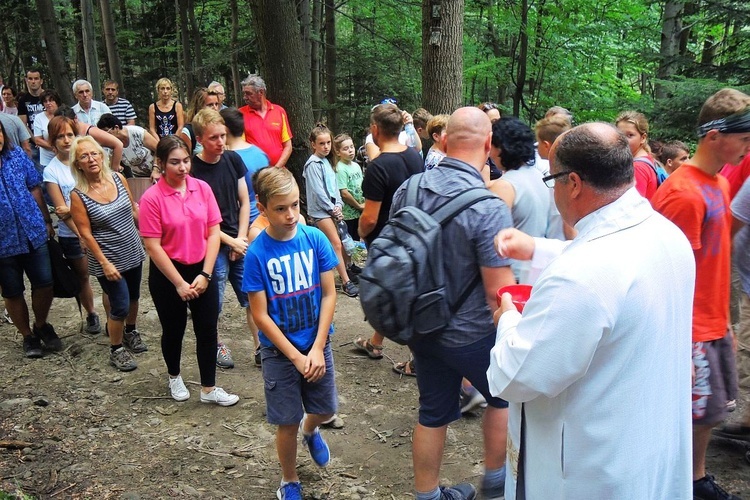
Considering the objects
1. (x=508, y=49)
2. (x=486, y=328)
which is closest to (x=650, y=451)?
(x=486, y=328)

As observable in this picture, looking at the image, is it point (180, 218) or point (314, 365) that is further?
point (180, 218)

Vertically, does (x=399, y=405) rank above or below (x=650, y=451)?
below

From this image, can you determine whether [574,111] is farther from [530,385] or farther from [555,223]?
[530,385]

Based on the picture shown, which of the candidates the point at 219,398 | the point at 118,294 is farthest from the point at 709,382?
the point at 118,294

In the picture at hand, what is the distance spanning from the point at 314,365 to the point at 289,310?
32 centimetres

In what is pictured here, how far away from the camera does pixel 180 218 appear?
3.97m

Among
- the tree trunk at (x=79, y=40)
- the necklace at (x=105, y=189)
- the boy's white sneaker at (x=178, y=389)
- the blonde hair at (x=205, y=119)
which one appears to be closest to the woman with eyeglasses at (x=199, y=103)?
the necklace at (x=105, y=189)

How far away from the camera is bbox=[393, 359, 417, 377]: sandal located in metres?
4.73

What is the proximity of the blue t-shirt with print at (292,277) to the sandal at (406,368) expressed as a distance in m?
1.72

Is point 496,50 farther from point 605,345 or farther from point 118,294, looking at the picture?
point 605,345

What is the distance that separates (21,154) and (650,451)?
516 centimetres

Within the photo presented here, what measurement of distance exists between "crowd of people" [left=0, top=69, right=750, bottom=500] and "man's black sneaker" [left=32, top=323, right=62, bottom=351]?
0.08ft

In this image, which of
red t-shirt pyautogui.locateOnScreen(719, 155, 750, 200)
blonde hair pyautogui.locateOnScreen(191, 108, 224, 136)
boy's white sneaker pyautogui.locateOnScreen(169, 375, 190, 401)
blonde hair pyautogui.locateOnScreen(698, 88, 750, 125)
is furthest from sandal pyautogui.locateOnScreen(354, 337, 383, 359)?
blonde hair pyautogui.locateOnScreen(698, 88, 750, 125)

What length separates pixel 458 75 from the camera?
7098 millimetres
